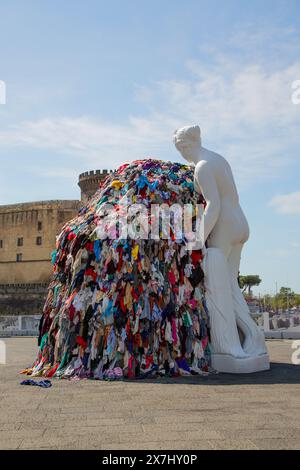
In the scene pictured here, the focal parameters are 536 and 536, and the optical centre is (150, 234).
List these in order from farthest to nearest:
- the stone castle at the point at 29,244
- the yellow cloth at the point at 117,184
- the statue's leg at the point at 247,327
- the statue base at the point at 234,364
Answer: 1. the stone castle at the point at 29,244
2. the yellow cloth at the point at 117,184
3. the statue's leg at the point at 247,327
4. the statue base at the point at 234,364

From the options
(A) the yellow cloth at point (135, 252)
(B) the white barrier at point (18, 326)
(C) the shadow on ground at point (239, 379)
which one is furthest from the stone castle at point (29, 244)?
(C) the shadow on ground at point (239, 379)

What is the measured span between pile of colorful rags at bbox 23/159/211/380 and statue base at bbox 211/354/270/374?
141 mm

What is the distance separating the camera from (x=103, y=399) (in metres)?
5.49

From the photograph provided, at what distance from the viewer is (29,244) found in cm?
5288

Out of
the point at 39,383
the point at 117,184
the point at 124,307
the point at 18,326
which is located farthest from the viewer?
the point at 18,326

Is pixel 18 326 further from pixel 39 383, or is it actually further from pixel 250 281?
pixel 250 281

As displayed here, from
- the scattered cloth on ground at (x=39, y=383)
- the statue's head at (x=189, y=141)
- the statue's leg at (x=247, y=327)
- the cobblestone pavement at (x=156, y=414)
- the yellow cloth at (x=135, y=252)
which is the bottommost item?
the scattered cloth on ground at (x=39, y=383)

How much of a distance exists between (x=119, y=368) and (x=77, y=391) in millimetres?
1080

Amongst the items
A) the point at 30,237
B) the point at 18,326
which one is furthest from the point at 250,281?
the point at 18,326

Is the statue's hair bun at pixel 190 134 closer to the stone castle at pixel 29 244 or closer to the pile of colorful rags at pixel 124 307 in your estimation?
the pile of colorful rags at pixel 124 307

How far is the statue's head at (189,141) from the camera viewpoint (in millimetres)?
8461

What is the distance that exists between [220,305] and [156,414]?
3255 mm

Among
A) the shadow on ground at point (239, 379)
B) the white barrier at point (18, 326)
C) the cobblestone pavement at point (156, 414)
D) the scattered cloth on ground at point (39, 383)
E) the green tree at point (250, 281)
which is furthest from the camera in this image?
the green tree at point (250, 281)

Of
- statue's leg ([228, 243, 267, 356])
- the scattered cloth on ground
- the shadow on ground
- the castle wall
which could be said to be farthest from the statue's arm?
the castle wall
